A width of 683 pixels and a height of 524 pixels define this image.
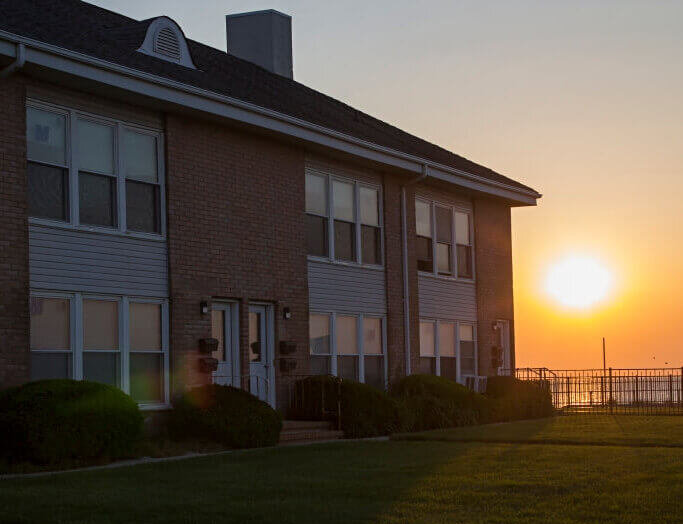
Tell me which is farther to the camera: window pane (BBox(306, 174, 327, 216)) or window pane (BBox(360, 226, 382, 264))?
window pane (BBox(360, 226, 382, 264))

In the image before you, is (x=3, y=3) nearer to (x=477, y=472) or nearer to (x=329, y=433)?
(x=329, y=433)

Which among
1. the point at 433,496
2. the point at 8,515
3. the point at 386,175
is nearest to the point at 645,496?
the point at 433,496

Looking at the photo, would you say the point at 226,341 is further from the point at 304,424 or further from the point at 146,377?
the point at 146,377

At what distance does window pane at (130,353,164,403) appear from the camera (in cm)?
1877

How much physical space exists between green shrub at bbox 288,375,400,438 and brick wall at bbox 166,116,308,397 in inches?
28.9

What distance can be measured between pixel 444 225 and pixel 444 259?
79cm

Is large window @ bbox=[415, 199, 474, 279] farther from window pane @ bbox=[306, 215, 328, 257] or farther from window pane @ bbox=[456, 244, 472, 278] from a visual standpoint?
window pane @ bbox=[306, 215, 328, 257]

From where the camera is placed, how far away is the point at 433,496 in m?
11.5

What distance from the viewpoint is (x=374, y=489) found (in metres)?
12.1

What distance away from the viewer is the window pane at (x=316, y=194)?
23.2m

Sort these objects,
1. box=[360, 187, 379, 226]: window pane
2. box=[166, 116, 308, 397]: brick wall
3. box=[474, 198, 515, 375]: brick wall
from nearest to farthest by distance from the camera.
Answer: box=[166, 116, 308, 397]: brick wall → box=[360, 187, 379, 226]: window pane → box=[474, 198, 515, 375]: brick wall

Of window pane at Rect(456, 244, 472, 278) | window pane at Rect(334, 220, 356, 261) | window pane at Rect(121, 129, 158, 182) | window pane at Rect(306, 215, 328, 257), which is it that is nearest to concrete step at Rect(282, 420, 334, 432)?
window pane at Rect(306, 215, 328, 257)

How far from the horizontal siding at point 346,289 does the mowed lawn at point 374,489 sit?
707cm

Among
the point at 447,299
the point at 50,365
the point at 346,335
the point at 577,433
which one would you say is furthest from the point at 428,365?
the point at 50,365
